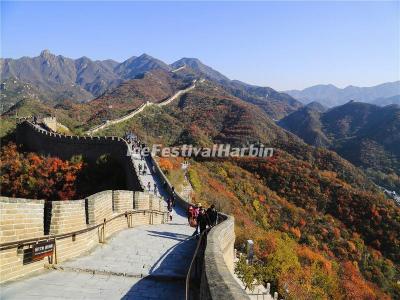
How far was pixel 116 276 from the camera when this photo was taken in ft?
27.6

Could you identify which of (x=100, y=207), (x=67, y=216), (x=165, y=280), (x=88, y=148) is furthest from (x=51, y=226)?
(x=88, y=148)

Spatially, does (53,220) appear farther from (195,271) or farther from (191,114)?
(191,114)

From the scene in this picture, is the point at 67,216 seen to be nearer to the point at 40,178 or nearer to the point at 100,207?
the point at 100,207

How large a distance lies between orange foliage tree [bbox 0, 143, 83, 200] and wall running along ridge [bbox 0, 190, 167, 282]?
1802 cm

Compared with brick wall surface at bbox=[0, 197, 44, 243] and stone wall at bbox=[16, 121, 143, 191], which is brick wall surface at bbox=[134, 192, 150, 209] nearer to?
brick wall surface at bbox=[0, 197, 44, 243]

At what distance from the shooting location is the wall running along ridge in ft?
24.5

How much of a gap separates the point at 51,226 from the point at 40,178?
78.7ft

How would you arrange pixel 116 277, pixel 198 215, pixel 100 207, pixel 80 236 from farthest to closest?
pixel 198 215 → pixel 100 207 → pixel 80 236 → pixel 116 277

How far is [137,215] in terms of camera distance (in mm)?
16000

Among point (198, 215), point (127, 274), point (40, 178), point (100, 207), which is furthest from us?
point (40, 178)

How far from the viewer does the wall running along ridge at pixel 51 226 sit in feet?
24.5

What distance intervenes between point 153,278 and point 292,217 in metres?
43.6

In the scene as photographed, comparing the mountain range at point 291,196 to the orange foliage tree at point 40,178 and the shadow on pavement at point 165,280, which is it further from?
the shadow on pavement at point 165,280

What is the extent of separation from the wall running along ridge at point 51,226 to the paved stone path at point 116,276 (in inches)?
9.5
